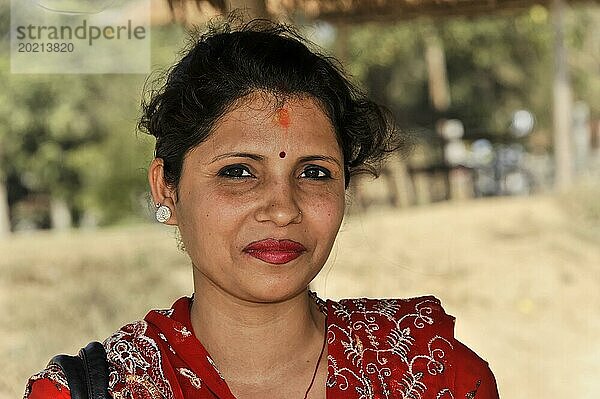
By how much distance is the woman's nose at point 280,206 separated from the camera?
168 cm

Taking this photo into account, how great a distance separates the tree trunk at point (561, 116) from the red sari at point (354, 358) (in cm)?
834

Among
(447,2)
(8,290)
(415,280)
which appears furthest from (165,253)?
(447,2)

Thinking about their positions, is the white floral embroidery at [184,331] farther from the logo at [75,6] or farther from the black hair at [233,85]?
the logo at [75,6]

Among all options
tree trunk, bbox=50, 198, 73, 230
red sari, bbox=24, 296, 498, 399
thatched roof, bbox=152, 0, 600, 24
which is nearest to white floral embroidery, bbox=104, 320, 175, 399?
red sari, bbox=24, 296, 498, 399

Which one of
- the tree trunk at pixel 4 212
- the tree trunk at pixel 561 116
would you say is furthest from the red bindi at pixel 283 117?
the tree trunk at pixel 4 212

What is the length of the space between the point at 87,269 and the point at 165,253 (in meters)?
0.65

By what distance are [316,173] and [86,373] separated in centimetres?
51

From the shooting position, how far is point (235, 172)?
174 cm

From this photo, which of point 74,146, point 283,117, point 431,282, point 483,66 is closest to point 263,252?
point 283,117

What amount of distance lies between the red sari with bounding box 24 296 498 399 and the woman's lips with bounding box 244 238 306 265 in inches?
8.3

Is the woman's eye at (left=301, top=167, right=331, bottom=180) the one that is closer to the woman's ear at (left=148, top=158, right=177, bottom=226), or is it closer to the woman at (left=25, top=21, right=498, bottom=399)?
the woman at (left=25, top=21, right=498, bottom=399)

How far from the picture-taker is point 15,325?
7043mm

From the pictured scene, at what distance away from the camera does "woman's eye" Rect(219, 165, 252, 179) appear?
1.74 metres

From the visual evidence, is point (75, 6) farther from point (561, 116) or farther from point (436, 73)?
point (436, 73)
